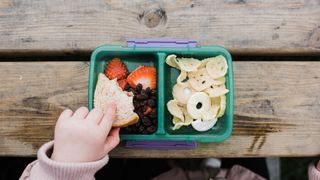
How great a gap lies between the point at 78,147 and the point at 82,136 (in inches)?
0.9

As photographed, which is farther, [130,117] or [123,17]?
[123,17]

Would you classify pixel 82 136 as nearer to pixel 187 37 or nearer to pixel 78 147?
pixel 78 147

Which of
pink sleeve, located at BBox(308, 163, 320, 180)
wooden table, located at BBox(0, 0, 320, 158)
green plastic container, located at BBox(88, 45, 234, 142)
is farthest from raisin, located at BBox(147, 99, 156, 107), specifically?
pink sleeve, located at BBox(308, 163, 320, 180)

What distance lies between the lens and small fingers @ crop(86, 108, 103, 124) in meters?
0.87

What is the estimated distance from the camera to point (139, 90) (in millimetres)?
943

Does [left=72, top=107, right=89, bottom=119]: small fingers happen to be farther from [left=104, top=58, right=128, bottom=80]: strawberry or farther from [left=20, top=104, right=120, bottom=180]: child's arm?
[left=104, top=58, right=128, bottom=80]: strawberry

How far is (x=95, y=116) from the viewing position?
34.3 inches

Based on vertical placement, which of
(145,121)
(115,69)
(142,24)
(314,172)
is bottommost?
(314,172)

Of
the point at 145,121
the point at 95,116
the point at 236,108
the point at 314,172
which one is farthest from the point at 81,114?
the point at 314,172

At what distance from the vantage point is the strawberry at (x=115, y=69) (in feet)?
3.18

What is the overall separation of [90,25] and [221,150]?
0.40 metres

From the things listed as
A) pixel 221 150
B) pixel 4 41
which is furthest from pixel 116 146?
pixel 4 41

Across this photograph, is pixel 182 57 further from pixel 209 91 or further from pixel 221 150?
pixel 221 150

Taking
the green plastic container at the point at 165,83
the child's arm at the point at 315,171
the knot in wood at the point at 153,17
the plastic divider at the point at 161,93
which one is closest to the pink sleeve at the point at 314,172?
the child's arm at the point at 315,171
